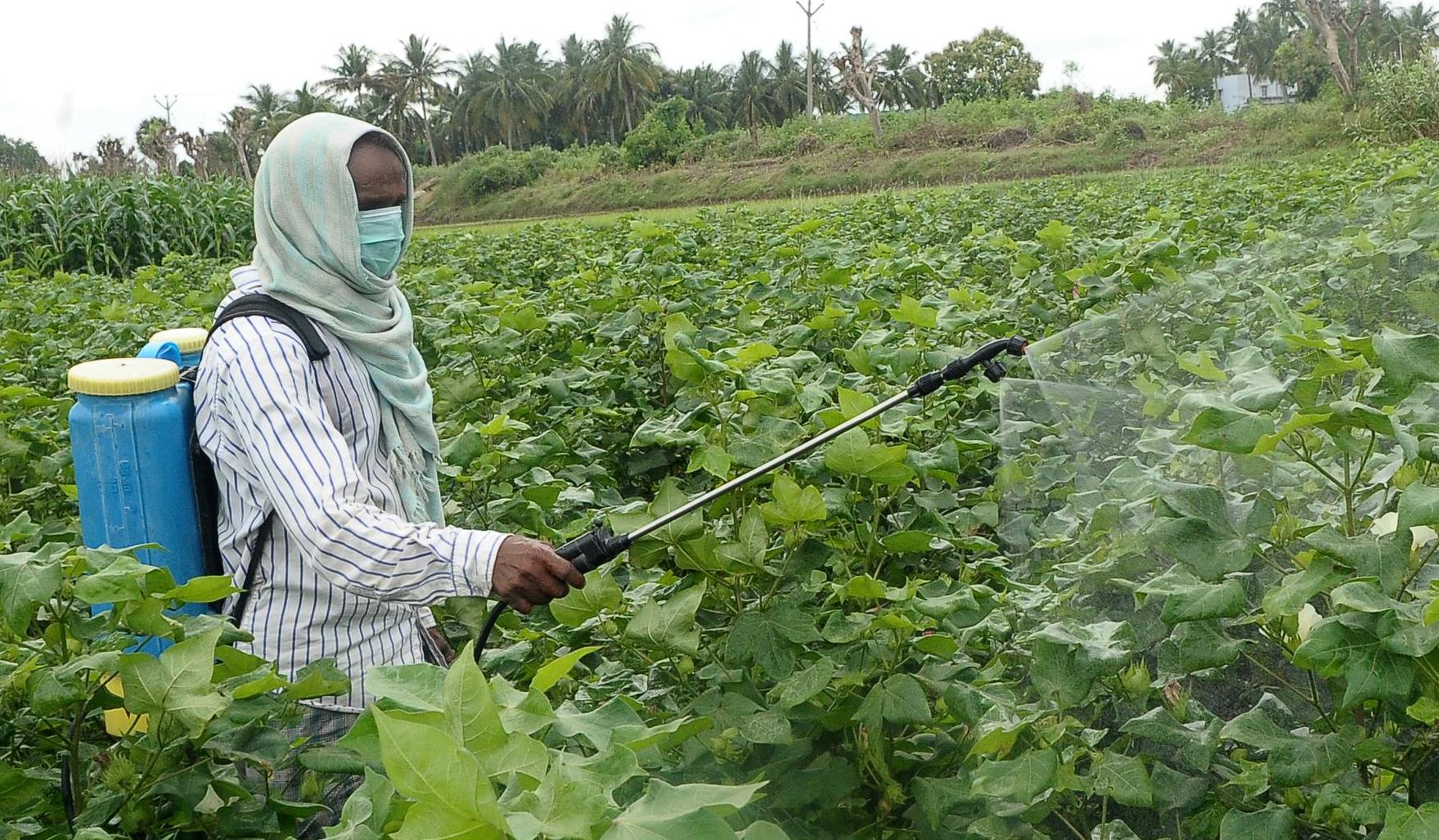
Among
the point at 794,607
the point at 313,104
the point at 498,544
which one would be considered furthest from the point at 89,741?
the point at 313,104

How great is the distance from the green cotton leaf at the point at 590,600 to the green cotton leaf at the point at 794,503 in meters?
0.25

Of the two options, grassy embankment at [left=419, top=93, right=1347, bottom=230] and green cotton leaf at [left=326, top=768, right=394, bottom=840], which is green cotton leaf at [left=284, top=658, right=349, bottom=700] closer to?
green cotton leaf at [left=326, top=768, right=394, bottom=840]

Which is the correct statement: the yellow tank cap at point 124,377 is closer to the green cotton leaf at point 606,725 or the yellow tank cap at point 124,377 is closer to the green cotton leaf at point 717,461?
the green cotton leaf at point 717,461

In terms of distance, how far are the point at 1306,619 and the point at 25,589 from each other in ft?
4.30

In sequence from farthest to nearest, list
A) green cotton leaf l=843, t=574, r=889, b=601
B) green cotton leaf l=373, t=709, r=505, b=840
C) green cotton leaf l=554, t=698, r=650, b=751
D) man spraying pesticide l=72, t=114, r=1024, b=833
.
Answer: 1. man spraying pesticide l=72, t=114, r=1024, b=833
2. green cotton leaf l=843, t=574, r=889, b=601
3. green cotton leaf l=554, t=698, r=650, b=751
4. green cotton leaf l=373, t=709, r=505, b=840

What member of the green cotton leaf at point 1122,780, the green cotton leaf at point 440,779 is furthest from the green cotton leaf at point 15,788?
the green cotton leaf at point 1122,780

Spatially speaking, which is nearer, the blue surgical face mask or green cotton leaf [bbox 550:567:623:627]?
green cotton leaf [bbox 550:567:623:627]

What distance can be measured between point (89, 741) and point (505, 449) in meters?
1.32

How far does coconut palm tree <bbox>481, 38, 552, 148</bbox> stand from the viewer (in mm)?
62844

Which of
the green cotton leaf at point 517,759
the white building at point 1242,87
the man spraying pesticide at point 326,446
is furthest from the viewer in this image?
the white building at point 1242,87

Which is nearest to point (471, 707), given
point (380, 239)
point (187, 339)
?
point (380, 239)

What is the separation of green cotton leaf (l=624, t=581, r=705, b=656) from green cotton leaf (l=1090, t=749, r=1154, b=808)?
1.79 feet

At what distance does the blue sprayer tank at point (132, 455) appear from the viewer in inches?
82.5

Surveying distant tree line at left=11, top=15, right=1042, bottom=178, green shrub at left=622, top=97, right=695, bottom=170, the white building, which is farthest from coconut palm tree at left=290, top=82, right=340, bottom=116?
the white building
